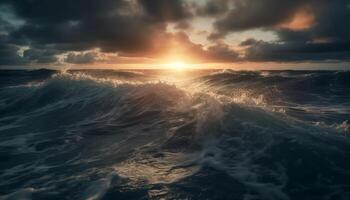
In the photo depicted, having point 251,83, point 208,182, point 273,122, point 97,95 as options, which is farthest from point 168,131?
point 251,83

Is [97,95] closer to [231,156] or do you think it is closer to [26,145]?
[26,145]

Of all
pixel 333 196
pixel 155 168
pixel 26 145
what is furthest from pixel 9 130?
pixel 333 196

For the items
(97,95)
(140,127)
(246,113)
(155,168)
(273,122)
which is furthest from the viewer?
(97,95)

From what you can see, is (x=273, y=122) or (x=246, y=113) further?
(x=246, y=113)

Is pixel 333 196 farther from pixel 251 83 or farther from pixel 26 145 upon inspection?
pixel 251 83

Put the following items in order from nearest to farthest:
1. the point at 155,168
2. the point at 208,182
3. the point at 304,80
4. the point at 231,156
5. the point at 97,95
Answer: the point at 208,182 < the point at 155,168 < the point at 231,156 < the point at 97,95 < the point at 304,80

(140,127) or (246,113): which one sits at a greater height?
(246,113)
